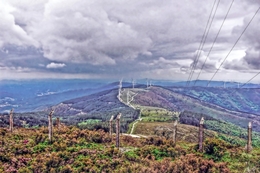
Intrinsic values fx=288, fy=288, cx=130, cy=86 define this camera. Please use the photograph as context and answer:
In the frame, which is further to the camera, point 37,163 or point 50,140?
point 50,140

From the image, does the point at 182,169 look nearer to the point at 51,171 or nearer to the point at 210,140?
the point at 210,140

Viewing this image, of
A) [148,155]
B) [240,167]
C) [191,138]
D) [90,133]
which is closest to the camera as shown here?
[240,167]

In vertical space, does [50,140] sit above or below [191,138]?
above

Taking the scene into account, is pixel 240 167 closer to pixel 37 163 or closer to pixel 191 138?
pixel 37 163

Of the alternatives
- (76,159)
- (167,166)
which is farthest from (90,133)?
(167,166)

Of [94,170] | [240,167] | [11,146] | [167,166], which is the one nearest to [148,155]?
[167,166]

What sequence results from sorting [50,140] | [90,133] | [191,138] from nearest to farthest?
[50,140], [90,133], [191,138]

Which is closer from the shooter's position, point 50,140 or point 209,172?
point 209,172

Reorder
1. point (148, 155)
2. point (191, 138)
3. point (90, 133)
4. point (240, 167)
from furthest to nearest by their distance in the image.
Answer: point (191, 138) → point (90, 133) → point (148, 155) → point (240, 167)

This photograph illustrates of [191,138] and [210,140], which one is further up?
[210,140]
